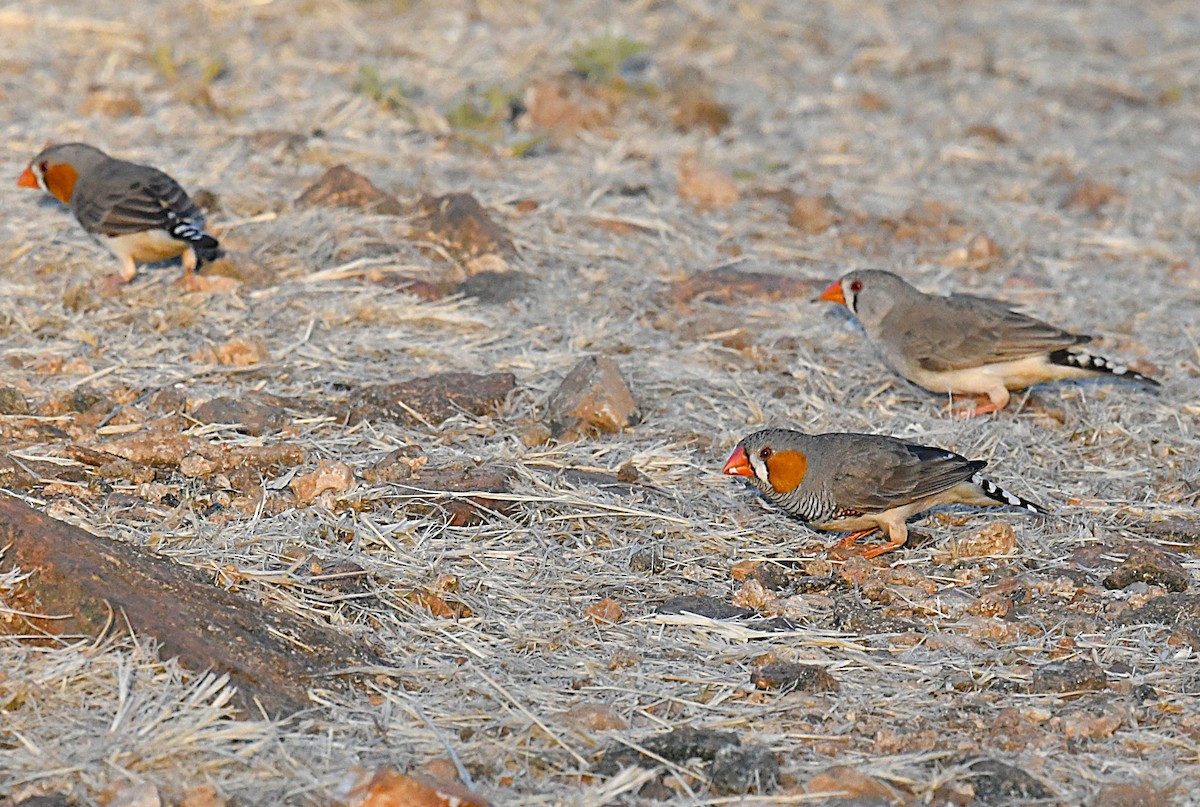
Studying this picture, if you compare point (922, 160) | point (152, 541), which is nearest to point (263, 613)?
point (152, 541)

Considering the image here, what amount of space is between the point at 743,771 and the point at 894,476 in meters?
1.71

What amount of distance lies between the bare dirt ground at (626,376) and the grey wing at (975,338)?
0.88ft

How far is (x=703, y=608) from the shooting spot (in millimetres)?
4621

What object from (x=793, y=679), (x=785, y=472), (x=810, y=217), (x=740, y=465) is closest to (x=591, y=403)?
(x=740, y=465)

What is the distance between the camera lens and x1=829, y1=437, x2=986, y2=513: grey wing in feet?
16.7

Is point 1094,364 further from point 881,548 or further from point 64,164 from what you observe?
point 64,164

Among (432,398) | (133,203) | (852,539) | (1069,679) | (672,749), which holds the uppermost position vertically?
(133,203)

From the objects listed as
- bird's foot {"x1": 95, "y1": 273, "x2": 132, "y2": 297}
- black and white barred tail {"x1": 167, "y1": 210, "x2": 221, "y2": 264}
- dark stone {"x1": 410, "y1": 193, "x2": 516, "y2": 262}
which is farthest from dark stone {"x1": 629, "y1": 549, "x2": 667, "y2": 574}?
bird's foot {"x1": 95, "y1": 273, "x2": 132, "y2": 297}

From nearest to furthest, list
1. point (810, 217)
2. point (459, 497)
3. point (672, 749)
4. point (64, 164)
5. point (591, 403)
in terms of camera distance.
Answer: point (672, 749) < point (459, 497) < point (591, 403) < point (64, 164) < point (810, 217)

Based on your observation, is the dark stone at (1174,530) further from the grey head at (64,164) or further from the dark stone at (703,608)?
the grey head at (64,164)

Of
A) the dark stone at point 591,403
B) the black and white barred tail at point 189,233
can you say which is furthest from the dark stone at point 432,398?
the black and white barred tail at point 189,233

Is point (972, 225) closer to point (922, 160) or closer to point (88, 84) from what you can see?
point (922, 160)

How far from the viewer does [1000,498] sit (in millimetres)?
5227

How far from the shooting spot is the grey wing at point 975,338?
6.34 metres
